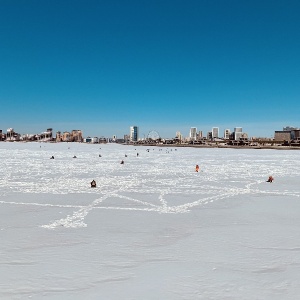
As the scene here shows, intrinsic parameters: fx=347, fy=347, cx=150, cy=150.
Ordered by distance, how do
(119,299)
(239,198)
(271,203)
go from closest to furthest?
(119,299) → (271,203) → (239,198)

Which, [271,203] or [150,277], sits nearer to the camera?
[150,277]

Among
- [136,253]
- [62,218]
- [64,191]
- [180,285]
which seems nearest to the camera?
[180,285]

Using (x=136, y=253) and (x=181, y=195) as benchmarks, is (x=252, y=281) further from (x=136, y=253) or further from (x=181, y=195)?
(x=181, y=195)

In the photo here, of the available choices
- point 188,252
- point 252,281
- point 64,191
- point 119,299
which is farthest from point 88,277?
point 64,191

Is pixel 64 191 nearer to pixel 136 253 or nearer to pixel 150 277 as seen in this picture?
pixel 136 253

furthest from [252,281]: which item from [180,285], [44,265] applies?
[44,265]

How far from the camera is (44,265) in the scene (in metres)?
6.71

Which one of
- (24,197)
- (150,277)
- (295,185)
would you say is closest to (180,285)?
(150,277)

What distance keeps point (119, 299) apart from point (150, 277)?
0.96m

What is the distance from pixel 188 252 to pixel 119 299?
2.59 m

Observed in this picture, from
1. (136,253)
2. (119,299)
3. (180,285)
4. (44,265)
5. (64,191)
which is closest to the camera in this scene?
(119,299)

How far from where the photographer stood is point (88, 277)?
243 inches

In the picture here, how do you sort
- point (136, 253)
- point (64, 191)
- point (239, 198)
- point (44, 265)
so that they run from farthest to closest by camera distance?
1. point (64, 191)
2. point (239, 198)
3. point (136, 253)
4. point (44, 265)

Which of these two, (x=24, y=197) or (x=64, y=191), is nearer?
(x=24, y=197)
